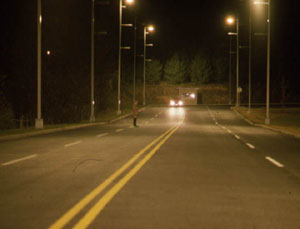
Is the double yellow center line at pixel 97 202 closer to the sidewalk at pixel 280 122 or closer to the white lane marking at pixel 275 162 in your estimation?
the white lane marking at pixel 275 162

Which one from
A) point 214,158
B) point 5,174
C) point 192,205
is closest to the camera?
point 192,205

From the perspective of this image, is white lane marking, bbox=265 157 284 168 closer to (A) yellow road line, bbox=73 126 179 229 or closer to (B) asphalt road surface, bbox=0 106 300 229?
(B) asphalt road surface, bbox=0 106 300 229

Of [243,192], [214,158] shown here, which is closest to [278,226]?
[243,192]

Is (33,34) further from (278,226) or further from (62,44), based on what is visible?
(278,226)

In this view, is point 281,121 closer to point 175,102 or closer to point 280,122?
point 280,122

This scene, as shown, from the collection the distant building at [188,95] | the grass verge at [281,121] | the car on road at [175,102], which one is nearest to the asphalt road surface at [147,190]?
the grass verge at [281,121]

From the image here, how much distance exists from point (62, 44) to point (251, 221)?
59.1 m

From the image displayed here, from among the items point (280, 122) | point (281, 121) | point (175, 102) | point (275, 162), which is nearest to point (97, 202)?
point (275, 162)

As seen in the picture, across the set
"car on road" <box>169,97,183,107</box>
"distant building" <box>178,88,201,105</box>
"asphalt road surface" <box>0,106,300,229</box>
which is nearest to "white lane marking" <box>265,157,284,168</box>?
"asphalt road surface" <box>0,106,300,229</box>

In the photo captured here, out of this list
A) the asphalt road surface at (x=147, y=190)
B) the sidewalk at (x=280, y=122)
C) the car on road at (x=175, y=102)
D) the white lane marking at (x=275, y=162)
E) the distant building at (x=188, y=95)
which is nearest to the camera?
the asphalt road surface at (x=147, y=190)

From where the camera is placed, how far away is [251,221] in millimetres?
6484

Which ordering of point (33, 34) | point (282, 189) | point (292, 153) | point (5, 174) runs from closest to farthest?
point (282, 189), point (5, 174), point (292, 153), point (33, 34)

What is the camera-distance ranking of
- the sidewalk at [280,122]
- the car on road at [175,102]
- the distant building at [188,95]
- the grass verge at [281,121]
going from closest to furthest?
the sidewalk at [280,122], the grass verge at [281,121], the car on road at [175,102], the distant building at [188,95]

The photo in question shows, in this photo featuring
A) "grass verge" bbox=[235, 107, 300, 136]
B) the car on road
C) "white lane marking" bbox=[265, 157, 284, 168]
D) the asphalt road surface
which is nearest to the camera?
the asphalt road surface
